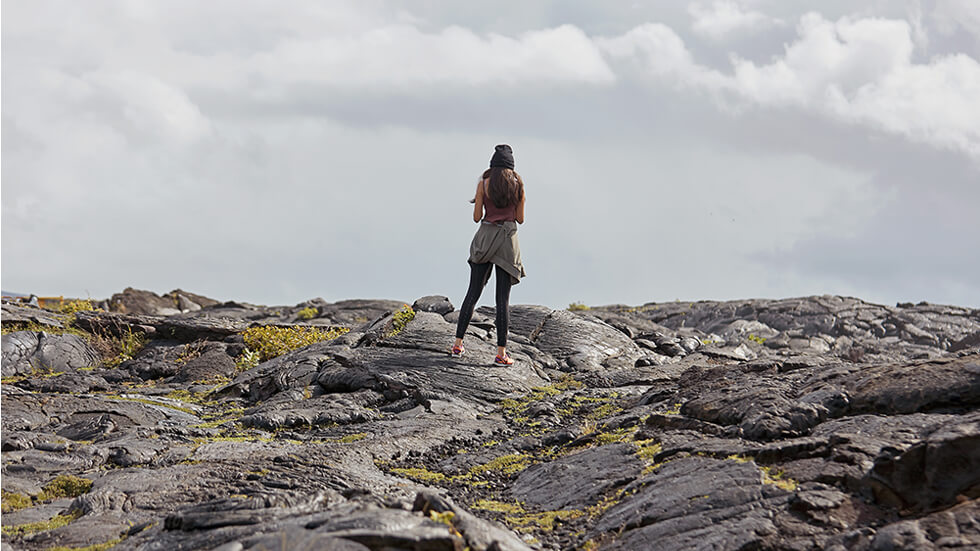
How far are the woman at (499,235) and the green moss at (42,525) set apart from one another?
8267mm

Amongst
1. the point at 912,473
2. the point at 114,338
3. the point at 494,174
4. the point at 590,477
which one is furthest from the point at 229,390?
the point at 912,473

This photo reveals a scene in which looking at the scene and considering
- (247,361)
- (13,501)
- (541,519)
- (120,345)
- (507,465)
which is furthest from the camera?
(120,345)

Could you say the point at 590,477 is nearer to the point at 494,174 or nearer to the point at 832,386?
the point at 832,386

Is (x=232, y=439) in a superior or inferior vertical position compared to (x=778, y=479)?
inferior

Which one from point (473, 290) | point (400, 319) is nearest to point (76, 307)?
point (400, 319)

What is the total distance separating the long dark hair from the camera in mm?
14102

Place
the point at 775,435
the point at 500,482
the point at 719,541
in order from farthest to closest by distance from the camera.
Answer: the point at 500,482, the point at 775,435, the point at 719,541

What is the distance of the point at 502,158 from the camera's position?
14.3m

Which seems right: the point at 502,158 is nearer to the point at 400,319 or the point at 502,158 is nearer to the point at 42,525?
the point at 400,319

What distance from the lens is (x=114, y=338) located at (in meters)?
21.9

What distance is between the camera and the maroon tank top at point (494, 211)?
47.0 feet

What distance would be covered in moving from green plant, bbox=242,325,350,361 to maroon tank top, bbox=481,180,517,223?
6282 mm

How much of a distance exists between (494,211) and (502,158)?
959 mm

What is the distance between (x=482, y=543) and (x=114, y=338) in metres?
19.9
